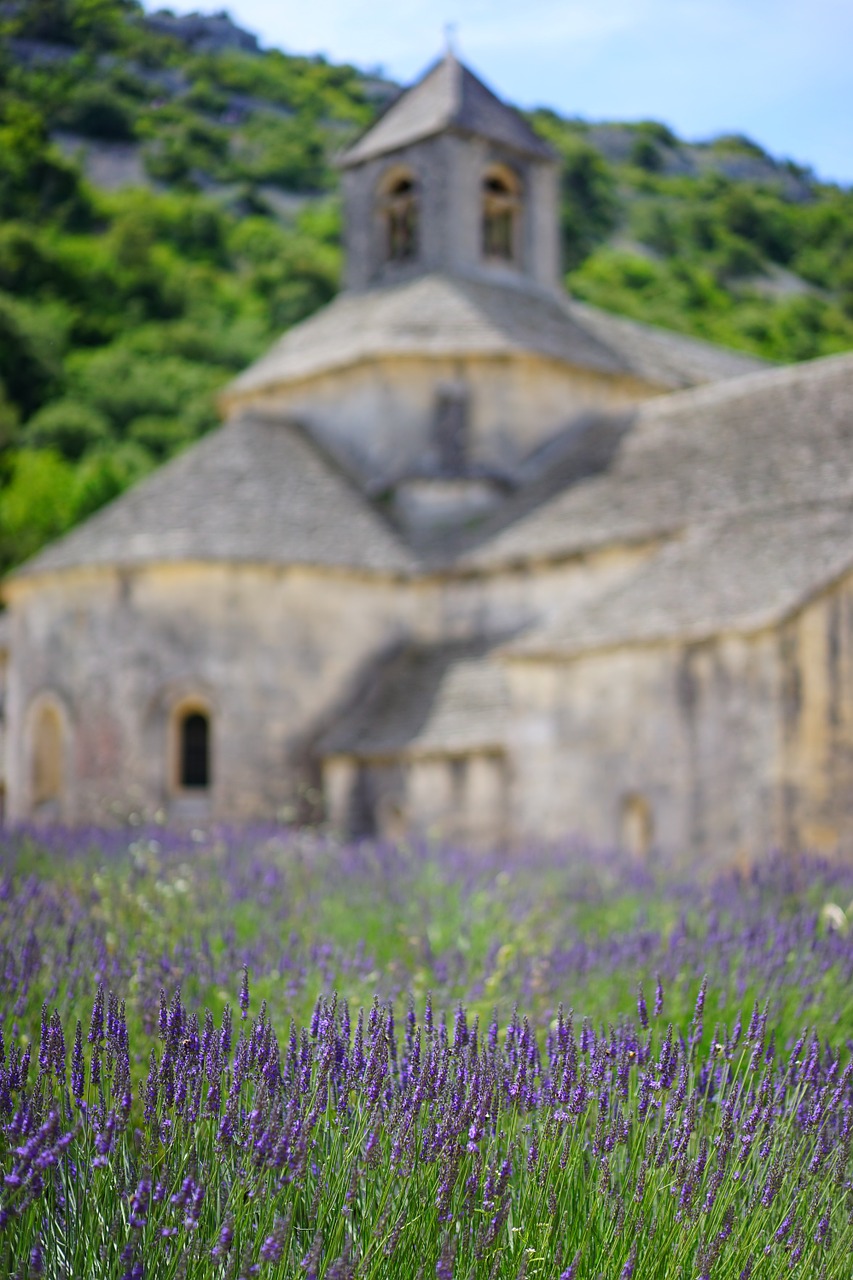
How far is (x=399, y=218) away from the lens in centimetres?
2516

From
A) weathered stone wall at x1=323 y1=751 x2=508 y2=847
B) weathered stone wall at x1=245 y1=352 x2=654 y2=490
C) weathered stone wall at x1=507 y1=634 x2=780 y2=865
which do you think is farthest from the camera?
weathered stone wall at x1=245 y1=352 x2=654 y2=490

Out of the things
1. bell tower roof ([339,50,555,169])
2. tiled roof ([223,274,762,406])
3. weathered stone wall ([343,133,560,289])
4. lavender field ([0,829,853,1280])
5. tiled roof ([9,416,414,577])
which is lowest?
lavender field ([0,829,853,1280])

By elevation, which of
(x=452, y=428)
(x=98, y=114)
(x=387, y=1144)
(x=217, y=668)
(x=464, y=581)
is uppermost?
(x=98, y=114)

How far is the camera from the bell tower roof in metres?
24.1

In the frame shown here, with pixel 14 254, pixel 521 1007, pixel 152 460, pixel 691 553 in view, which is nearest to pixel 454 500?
pixel 691 553

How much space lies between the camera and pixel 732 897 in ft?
30.4

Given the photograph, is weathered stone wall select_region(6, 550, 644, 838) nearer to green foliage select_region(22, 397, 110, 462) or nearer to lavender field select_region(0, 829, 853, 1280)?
lavender field select_region(0, 829, 853, 1280)

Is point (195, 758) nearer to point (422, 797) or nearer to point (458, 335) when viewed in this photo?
point (422, 797)

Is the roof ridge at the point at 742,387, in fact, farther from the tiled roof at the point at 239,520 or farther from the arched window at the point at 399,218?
the arched window at the point at 399,218

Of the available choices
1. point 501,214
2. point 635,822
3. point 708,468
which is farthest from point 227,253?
point 635,822

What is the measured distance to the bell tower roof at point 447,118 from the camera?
2409 centimetres

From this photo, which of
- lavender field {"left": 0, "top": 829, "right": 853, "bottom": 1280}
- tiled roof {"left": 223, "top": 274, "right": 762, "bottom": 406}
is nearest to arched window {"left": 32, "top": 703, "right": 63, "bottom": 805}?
tiled roof {"left": 223, "top": 274, "right": 762, "bottom": 406}

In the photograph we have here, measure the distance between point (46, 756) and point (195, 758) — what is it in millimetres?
2509

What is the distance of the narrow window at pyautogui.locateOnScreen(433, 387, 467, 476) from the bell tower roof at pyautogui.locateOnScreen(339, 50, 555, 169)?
4700 millimetres
